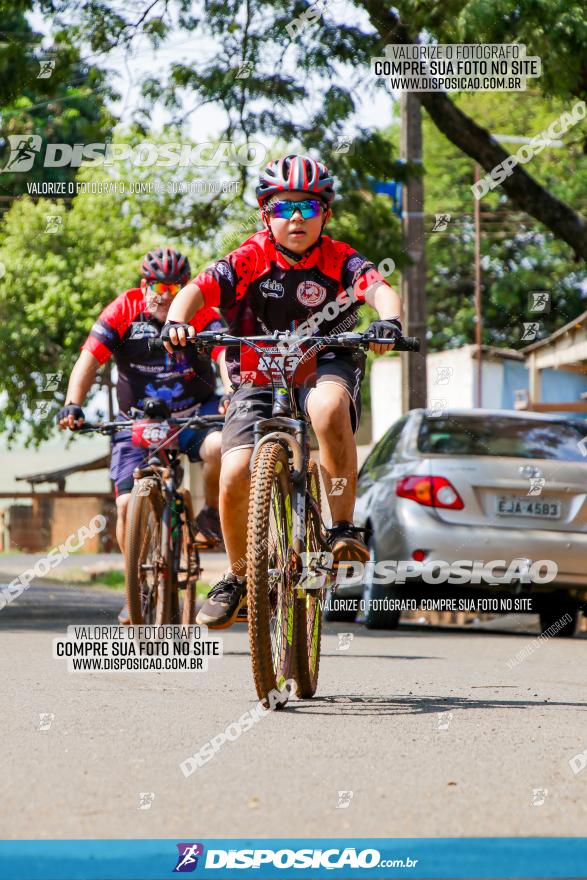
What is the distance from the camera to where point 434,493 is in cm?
1104

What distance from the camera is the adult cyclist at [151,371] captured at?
8.85 m

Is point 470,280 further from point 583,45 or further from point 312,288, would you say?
point 312,288

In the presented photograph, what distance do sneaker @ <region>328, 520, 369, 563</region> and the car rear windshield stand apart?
501 cm

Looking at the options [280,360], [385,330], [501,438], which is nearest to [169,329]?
[280,360]

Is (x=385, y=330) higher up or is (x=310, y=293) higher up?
(x=310, y=293)

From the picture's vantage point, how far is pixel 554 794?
4121 mm

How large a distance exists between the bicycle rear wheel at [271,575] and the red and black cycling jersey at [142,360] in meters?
3.20

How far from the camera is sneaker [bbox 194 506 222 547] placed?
9.06m

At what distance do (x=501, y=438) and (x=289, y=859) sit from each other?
8.19m

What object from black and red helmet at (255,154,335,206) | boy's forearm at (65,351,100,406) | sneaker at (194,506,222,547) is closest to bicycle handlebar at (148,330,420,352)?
black and red helmet at (255,154,335,206)

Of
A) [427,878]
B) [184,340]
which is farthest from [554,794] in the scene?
[184,340]

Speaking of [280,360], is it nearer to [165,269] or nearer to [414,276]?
[165,269]

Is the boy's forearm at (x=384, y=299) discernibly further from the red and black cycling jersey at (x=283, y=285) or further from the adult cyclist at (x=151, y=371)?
the adult cyclist at (x=151, y=371)

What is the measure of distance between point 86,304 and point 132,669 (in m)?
32.0
